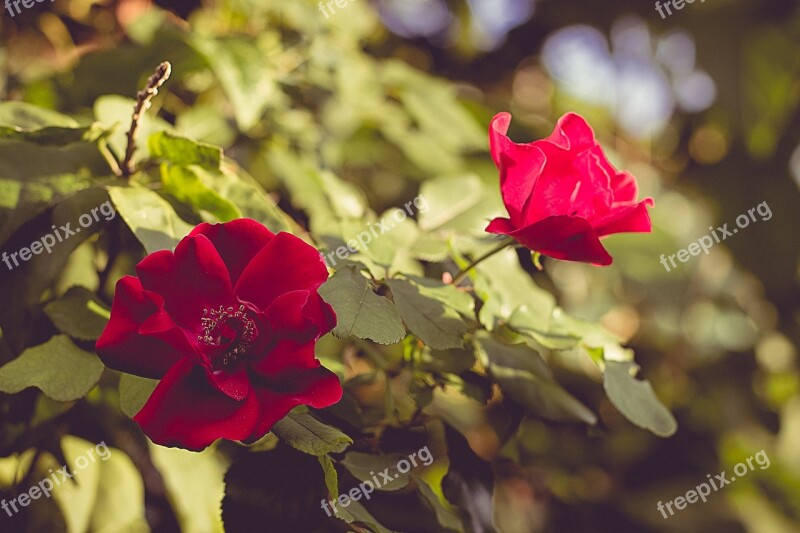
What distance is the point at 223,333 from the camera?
0.52 meters

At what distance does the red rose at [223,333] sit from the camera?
0.48m

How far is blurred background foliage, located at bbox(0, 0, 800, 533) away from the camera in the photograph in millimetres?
899

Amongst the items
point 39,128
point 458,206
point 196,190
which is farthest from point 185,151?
point 458,206

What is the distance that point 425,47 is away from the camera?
5.63ft

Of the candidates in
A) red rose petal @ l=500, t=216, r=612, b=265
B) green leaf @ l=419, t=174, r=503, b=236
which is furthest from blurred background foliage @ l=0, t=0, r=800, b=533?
red rose petal @ l=500, t=216, r=612, b=265

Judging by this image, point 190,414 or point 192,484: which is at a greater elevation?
point 190,414

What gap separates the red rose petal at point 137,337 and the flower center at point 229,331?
0.03 metres

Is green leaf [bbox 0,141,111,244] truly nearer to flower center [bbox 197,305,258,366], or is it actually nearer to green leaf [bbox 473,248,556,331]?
flower center [bbox 197,305,258,366]

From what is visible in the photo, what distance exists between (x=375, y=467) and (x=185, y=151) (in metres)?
0.32

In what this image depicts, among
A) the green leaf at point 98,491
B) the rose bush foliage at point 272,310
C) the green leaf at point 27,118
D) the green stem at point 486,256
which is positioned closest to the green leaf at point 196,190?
the rose bush foliage at point 272,310

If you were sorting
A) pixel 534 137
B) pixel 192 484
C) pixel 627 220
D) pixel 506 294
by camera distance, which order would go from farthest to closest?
pixel 534 137 < pixel 192 484 < pixel 506 294 < pixel 627 220

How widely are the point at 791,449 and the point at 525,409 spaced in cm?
131

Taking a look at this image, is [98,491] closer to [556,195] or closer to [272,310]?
[272,310]

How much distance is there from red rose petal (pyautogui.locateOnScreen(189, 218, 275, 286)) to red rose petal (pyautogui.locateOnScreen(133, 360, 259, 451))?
0.08m
